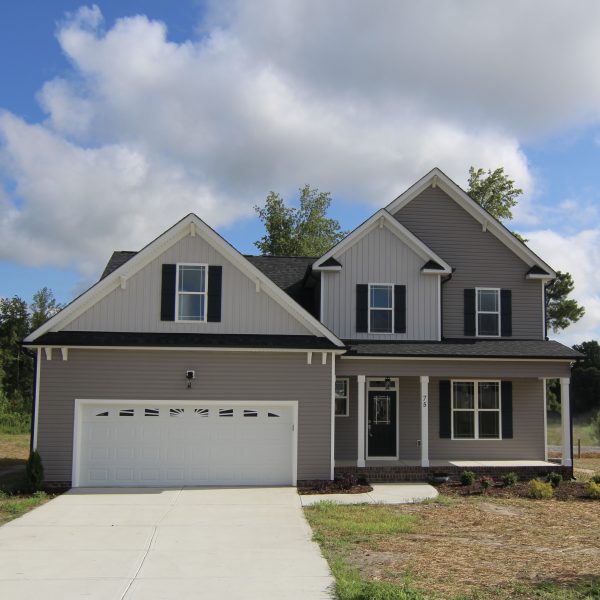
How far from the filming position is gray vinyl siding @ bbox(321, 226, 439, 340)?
1970 centimetres

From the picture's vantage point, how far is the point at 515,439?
20406 millimetres

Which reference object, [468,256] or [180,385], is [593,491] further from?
[180,385]

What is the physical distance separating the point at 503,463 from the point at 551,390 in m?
30.4

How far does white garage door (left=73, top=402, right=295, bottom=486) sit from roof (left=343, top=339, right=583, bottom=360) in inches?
112

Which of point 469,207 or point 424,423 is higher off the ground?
point 469,207

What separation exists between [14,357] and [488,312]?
35.8 metres

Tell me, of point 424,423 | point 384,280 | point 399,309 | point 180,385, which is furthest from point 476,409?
point 180,385

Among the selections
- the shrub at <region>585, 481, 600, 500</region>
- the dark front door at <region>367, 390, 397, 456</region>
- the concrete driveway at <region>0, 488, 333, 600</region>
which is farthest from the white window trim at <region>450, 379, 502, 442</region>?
the concrete driveway at <region>0, 488, 333, 600</region>

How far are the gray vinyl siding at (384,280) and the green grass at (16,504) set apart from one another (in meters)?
8.73

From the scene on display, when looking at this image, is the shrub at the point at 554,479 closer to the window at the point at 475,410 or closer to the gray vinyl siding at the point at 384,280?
the window at the point at 475,410

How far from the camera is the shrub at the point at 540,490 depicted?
15922 mm

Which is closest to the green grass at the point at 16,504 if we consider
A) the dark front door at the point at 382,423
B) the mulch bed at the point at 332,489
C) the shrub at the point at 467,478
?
the mulch bed at the point at 332,489

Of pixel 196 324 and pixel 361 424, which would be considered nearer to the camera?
pixel 196 324

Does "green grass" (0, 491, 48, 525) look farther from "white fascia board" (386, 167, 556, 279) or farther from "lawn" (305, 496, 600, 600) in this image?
"white fascia board" (386, 167, 556, 279)
